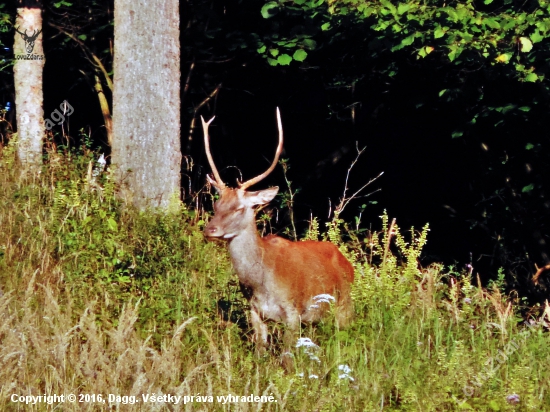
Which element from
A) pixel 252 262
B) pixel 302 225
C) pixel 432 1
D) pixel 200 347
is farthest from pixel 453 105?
pixel 200 347

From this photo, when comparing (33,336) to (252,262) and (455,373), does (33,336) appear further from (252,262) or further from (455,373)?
(455,373)

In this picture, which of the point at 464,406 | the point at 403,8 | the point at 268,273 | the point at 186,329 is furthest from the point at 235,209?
the point at 403,8

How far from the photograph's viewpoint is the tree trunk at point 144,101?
7914 millimetres

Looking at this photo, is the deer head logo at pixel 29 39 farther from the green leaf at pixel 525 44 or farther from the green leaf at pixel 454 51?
the green leaf at pixel 525 44

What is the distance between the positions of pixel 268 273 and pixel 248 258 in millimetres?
160

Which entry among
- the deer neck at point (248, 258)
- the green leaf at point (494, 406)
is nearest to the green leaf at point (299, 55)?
the deer neck at point (248, 258)

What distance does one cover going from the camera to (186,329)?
5.86 meters

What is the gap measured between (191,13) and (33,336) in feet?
20.8

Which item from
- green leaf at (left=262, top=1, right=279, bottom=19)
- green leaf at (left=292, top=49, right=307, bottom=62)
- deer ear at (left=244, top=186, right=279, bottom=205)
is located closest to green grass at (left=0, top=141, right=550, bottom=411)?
deer ear at (left=244, top=186, right=279, bottom=205)

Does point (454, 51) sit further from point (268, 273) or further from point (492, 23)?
point (268, 273)

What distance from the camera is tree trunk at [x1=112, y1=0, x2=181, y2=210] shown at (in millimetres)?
7914

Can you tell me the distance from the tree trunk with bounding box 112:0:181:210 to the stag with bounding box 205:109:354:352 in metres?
1.64

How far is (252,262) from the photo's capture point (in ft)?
20.3
